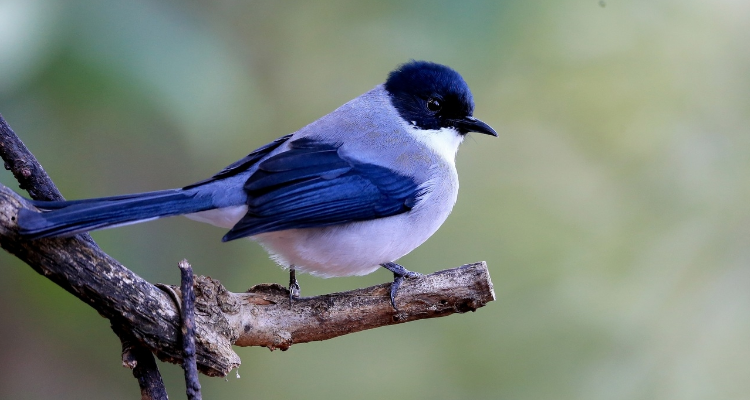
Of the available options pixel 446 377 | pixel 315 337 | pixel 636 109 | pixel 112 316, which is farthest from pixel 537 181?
pixel 112 316

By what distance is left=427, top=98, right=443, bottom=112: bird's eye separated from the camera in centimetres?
354

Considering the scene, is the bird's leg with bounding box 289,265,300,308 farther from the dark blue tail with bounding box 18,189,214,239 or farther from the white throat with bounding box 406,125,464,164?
the white throat with bounding box 406,125,464,164

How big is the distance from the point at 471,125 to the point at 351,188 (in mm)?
853

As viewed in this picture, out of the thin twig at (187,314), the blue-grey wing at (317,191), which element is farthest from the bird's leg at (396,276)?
the thin twig at (187,314)

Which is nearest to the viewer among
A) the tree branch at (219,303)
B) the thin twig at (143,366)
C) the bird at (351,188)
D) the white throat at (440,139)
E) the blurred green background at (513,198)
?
the tree branch at (219,303)

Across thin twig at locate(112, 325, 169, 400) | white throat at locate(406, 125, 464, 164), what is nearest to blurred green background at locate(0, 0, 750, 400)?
white throat at locate(406, 125, 464, 164)

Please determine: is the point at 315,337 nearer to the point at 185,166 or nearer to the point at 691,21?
the point at 185,166

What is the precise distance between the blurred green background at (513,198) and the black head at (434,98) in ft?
0.26

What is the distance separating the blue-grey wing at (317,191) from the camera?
2.68 m

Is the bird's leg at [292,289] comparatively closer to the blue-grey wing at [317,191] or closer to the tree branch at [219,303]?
the tree branch at [219,303]

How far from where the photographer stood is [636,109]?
162 inches

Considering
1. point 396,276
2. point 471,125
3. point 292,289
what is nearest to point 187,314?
point 292,289

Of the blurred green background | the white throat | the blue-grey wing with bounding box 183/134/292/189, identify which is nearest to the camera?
the blue-grey wing with bounding box 183/134/292/189

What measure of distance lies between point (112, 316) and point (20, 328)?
1.72m
